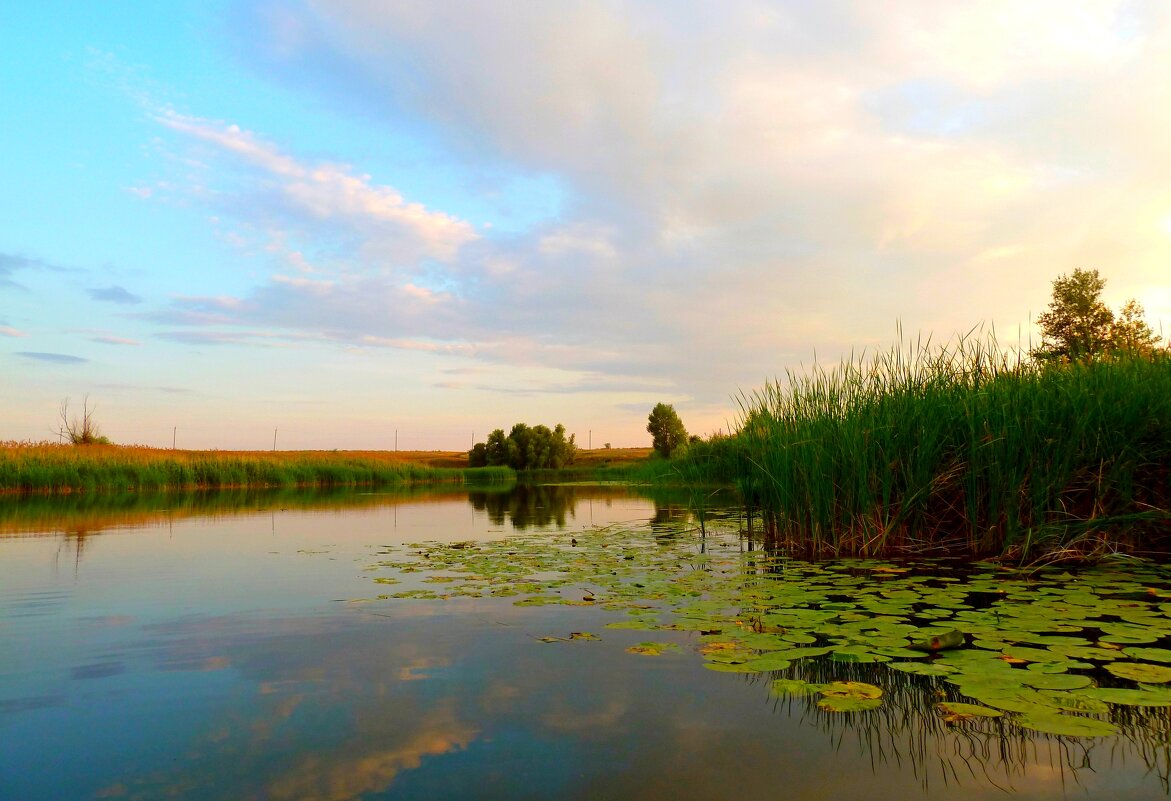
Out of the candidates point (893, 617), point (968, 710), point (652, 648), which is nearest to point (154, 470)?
point (652, 648)

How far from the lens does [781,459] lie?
24.1 feet

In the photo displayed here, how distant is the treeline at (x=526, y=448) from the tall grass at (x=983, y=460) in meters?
47.6

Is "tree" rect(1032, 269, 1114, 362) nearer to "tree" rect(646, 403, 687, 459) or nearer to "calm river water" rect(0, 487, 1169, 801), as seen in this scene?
"tree" rect(646, 403, 687, 459)

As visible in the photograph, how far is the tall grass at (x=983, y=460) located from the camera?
20.7 ft

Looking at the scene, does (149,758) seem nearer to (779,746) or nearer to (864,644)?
(779,746)

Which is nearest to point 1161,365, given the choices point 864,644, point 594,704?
point 864,644

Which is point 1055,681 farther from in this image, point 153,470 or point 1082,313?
point 1082,313

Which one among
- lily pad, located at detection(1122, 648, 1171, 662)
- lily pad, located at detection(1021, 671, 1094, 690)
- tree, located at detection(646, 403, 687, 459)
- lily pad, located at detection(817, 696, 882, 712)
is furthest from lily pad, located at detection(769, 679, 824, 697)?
tree, located at detection(646, 403, 687, 459)

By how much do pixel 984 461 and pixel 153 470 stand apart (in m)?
29.2

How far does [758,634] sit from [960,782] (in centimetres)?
177

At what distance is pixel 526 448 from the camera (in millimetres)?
54812

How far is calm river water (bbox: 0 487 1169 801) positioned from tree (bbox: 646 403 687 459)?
162 feet

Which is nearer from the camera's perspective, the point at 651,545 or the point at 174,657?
the point at 174,657

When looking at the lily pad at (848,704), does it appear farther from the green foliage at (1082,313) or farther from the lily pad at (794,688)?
the green foliage at (1082,313)
